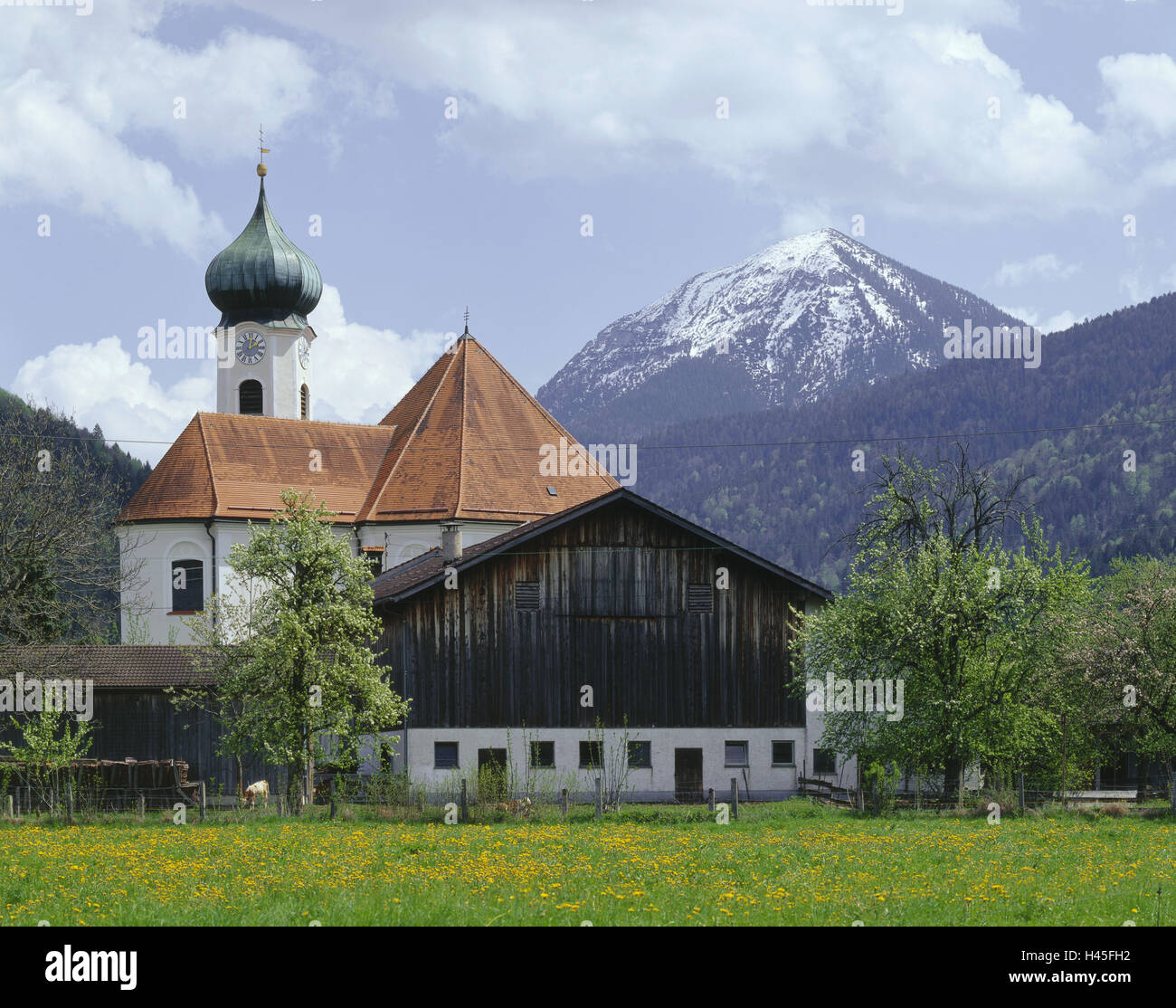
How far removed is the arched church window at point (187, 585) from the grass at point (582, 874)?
95.1ft

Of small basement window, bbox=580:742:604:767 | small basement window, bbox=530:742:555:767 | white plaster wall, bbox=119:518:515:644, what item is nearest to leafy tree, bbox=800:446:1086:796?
small basement window, bbox=580:742:604:767

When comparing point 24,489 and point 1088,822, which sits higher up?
point 24,489

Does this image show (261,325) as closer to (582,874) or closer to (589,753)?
(589,753)

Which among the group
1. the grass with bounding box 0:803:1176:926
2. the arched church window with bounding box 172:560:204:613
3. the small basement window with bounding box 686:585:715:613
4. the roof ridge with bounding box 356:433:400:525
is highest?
the roof ridge with bounding box 356:433:400:525

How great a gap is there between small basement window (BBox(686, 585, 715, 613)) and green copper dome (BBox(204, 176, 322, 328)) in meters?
34.6

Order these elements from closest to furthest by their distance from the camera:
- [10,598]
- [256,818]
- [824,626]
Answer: [256,818] → [10,598] → [824,626]

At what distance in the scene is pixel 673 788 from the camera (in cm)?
3566

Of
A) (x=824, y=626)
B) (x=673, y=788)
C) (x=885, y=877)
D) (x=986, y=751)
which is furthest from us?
(x=673, y=788)

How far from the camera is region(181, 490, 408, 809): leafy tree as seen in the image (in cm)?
2798

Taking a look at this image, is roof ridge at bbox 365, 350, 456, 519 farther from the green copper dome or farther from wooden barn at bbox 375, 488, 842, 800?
wooden barn at bbox 375, 488, 842, 800

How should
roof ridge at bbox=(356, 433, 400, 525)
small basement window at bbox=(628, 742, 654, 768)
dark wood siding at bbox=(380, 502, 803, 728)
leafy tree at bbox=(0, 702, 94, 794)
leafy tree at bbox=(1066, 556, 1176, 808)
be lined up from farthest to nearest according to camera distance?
roof ridge at bbox=(356, 433, 400, 525) < small basement window at bbox=(628, 742, 654, 768) < dark wood siding at bbox=(380, 502, 803, 728) < leafy tree at bbox=(1066, 556, 1176, 808) < leafy tree at bbox=(0, 702, 94, 794)

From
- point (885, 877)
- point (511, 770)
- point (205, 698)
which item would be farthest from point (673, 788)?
point (885, 877)
